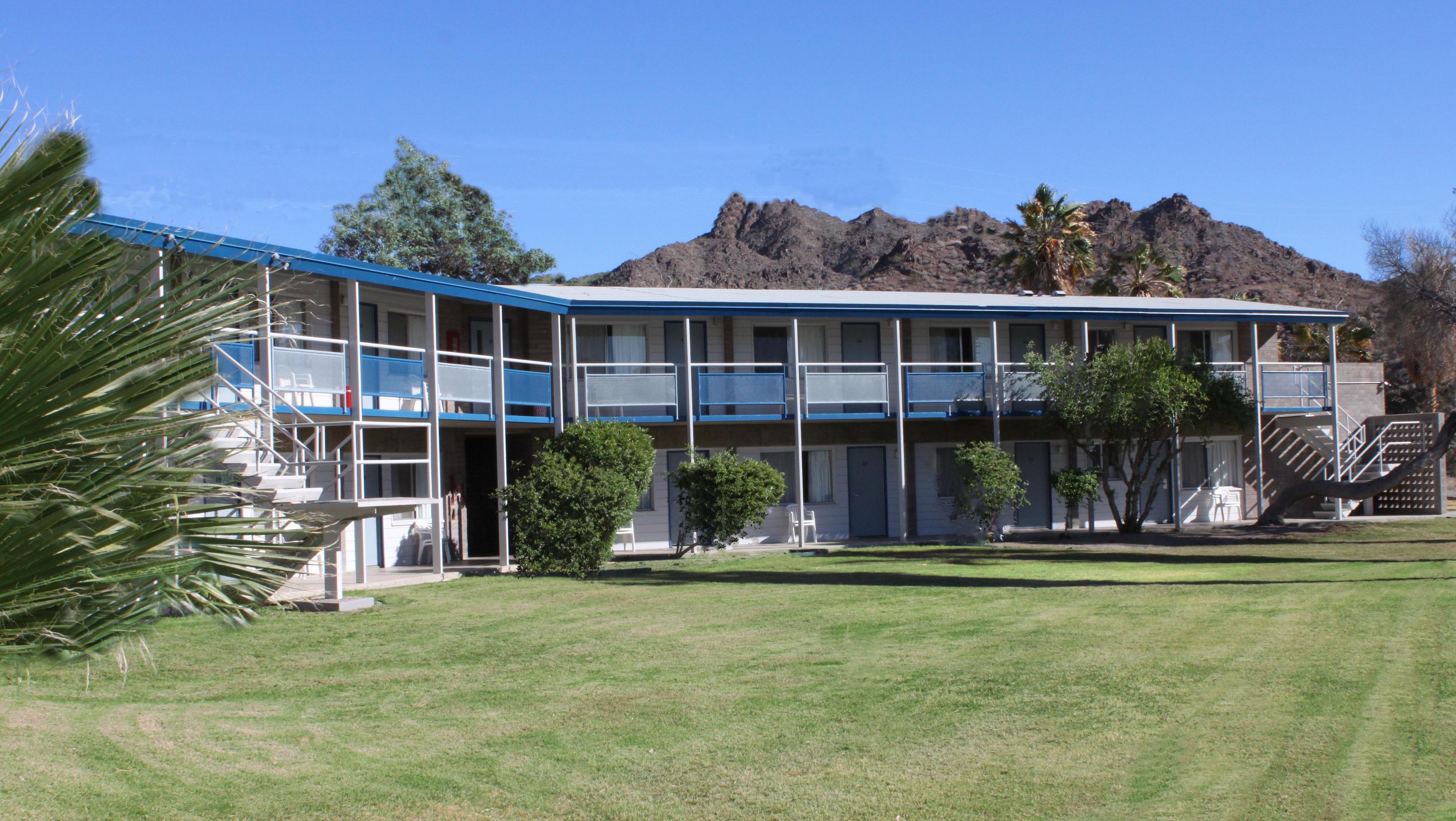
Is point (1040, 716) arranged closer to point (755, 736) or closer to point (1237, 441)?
point (755, 736)

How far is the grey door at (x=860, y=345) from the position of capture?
2730cm

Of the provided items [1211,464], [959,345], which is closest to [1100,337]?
[959,345]

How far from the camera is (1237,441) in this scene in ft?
99.3

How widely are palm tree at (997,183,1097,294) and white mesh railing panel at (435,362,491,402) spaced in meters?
28.9

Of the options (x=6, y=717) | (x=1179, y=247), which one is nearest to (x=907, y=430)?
(x=6, y=717)

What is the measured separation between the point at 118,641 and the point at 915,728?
5106mm

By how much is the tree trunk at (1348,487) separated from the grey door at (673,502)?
46.1 ft

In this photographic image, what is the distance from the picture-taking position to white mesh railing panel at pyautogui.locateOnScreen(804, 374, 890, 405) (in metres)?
24.9

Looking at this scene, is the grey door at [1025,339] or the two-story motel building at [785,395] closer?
the two-story motel building at [785,395]

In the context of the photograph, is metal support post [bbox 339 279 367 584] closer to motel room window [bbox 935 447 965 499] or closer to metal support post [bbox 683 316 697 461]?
metal support post [bbox 683 316 697 461]

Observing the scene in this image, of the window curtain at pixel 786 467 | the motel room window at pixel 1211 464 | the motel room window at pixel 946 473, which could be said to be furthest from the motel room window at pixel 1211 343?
the window curtain at pixel 786 467

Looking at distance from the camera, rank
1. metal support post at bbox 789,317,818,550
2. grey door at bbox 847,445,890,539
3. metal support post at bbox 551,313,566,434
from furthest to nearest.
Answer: grey door at bbox 847,445,890,539 → metal support post at bbox 789,317,818,550 → metal support post at bbox 551,313,566,434

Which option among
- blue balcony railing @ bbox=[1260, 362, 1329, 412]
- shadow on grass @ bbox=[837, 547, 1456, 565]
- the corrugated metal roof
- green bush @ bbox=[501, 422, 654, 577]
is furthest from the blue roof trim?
blue balcony railing @ bbox=[1260, 362, 1329, 412]

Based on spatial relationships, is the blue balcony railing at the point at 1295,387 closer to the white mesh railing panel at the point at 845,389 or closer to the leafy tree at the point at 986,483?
the leafy tree at the point at 986,483
